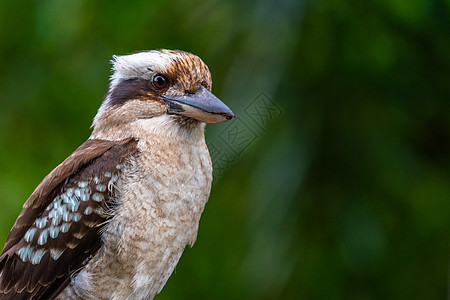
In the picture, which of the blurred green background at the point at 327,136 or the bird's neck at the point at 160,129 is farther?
the blurred green background at the point at 327,136

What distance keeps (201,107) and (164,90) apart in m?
0.20

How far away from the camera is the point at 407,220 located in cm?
406

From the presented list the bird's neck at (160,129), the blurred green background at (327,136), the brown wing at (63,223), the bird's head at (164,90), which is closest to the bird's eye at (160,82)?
the bird's head at (164,90)

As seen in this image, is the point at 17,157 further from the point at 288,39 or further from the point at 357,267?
the point at 357,267

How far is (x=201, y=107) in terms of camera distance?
2.76 meters

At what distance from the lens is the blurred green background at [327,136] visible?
379cm

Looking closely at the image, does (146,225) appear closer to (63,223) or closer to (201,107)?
(63,223)

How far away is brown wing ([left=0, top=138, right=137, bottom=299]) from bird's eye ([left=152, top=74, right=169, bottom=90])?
255mm

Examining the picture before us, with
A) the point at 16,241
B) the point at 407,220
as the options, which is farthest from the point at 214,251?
the point at 16,241

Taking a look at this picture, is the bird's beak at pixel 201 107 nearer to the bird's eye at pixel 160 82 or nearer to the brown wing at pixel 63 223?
the bird's eye at pixel 160 82

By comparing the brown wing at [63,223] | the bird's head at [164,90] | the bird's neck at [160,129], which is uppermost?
the bird's head at [164,90]

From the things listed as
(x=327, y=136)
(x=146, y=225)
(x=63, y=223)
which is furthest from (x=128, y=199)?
(x=327, y=136)

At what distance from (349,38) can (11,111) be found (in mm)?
2341

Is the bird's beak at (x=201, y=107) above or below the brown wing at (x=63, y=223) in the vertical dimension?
above
